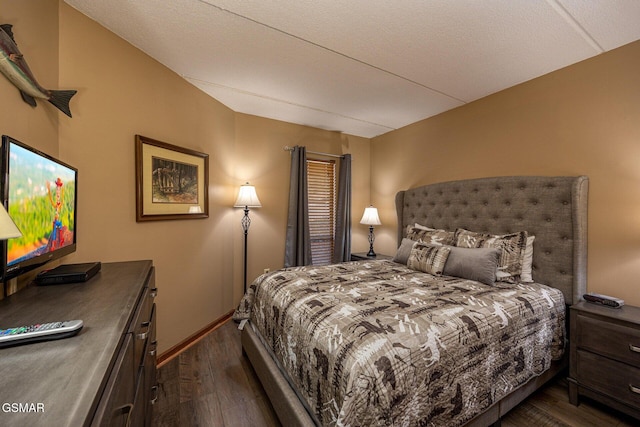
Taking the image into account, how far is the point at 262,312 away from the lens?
6.57ft

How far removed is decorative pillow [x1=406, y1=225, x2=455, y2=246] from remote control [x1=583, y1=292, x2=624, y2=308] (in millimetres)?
1000

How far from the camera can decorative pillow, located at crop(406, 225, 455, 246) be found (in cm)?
265

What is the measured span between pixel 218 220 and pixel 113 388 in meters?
2.52

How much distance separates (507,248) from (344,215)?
2089 millimetres

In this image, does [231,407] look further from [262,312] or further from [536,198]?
[536,198]

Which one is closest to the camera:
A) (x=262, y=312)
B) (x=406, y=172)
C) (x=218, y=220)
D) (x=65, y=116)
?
(x=65, y=116)

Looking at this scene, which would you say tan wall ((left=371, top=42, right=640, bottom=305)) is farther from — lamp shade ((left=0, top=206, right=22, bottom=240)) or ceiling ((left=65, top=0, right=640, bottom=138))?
lamp shade ((left=0, top=206, right=22, bottom=240))

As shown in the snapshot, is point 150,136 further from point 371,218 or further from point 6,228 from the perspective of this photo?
point 371,218

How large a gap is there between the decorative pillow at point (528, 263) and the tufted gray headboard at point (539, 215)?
6 cm

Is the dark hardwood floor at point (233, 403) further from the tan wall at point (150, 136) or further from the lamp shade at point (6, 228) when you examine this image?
the lamp shade at point (6, 228)

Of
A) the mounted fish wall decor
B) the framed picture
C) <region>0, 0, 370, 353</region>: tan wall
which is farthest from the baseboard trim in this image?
the mounted fish wall decor

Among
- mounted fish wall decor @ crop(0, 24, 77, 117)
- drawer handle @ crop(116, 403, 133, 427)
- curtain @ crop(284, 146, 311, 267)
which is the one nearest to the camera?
drawer handle @ crop(116, 403, 133, 427)

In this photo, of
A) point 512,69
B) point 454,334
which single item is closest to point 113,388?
point 454,334

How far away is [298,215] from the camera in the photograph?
3.59 meters
